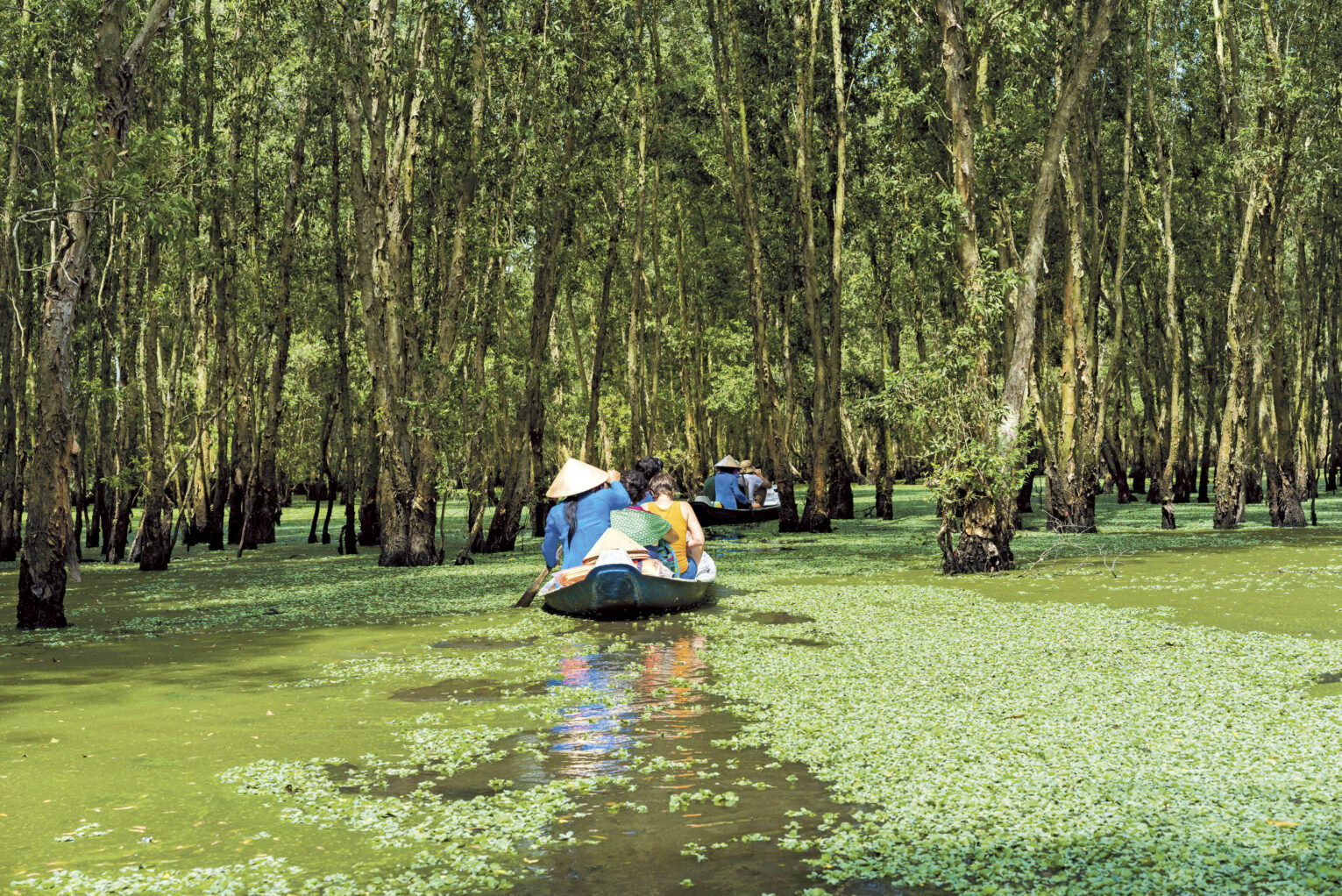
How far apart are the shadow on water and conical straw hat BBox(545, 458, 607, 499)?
135 inches

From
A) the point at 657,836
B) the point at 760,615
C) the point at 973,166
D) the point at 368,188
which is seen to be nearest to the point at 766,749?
the point at 657,836

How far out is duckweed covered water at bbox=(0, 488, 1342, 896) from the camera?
4.04 meters

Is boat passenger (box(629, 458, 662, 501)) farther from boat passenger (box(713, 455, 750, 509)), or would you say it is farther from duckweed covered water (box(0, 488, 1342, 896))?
boat passenger (box(713, 455, 750, 509))

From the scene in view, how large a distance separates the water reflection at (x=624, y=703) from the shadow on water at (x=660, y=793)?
1 centimetres

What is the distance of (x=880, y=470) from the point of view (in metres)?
25.8

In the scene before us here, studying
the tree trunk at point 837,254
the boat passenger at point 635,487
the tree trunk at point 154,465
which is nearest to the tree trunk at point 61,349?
the boat passenger at point 635,487

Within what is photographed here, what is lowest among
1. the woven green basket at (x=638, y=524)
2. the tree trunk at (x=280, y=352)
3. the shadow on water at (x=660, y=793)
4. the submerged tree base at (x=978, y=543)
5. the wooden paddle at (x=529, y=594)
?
the shadow on water at (x=660, y=793)

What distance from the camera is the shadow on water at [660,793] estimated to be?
12.9ft

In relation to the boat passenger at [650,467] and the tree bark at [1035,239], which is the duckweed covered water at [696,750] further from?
the tree bark at [1035,239]

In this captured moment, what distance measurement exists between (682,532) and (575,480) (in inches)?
44.2

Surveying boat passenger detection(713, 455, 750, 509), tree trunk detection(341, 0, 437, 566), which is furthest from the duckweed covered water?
boat passenger detection(713, 455, 750, 509)

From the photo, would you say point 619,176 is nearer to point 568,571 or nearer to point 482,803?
point 568,571

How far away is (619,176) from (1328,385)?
19.4m

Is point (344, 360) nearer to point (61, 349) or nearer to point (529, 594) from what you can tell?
point (529, 594)
